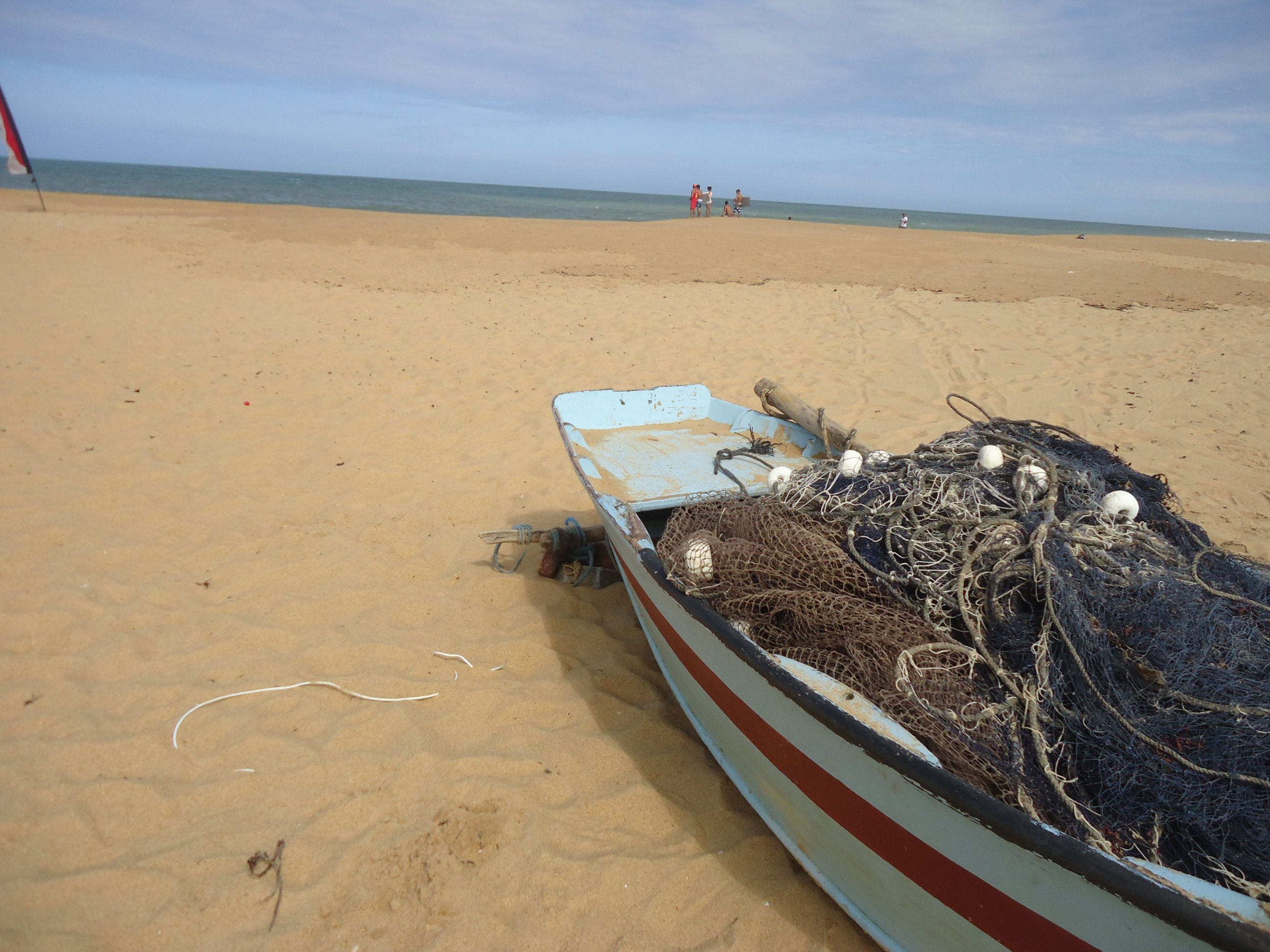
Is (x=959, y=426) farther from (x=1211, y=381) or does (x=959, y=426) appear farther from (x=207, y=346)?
(x=207, y=346)

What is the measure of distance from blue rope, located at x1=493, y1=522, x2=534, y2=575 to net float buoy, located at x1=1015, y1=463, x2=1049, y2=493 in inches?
99.5

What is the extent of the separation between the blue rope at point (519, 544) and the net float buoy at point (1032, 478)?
2.53 meters

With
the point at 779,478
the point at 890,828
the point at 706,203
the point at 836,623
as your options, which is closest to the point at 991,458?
the point at 779,478

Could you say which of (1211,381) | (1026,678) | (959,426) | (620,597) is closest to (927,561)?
(1026,678)

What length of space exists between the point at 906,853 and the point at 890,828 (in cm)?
7

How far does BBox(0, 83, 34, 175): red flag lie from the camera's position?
13266 millimetres

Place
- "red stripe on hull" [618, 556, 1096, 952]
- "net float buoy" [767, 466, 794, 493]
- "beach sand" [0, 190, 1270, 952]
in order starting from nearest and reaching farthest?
"red stripe on hull" [618, 556, 1096, 952]
"beach sand" [0, 190, 1270, 952]
"net float buoy" [767, 466, 794, 493]

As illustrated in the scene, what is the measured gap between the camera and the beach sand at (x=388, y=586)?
2.44m

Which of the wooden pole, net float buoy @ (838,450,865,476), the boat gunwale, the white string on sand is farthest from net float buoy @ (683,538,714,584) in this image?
the white string on sand

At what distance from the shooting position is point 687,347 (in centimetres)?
866

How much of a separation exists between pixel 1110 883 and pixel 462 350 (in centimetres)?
778

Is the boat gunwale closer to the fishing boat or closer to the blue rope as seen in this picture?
the fishing boat

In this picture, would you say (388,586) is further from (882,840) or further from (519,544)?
(882,840)

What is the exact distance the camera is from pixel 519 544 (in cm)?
447
